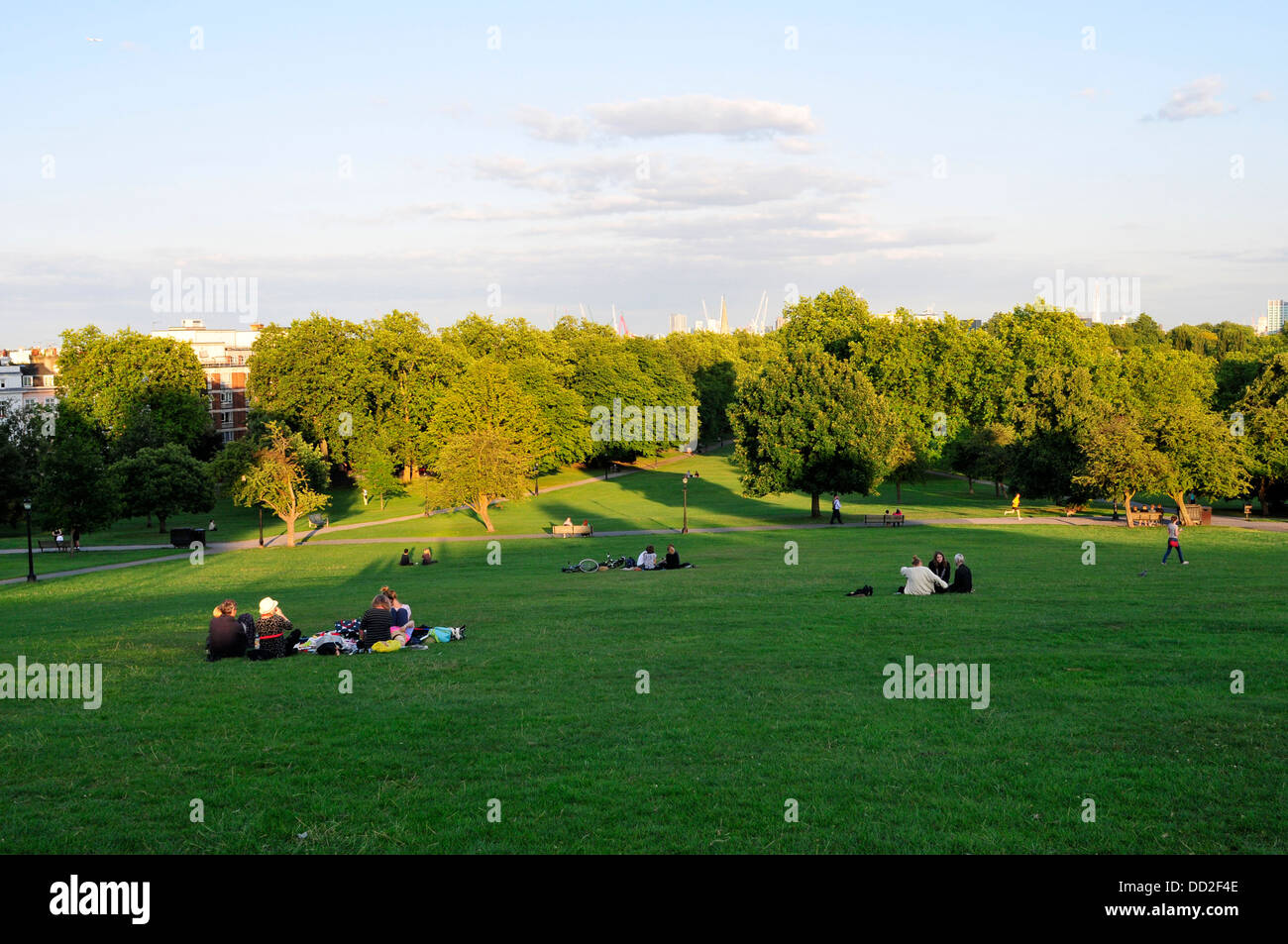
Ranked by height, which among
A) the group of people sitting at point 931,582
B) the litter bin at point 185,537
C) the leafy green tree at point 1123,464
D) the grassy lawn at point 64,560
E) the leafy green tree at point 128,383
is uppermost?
the leafy green tree at point 128,383

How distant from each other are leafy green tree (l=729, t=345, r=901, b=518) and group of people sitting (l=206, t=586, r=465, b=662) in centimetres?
3531

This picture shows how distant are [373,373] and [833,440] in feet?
Answer: 153

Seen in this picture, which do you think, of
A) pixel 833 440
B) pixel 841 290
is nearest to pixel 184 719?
pixel 833 440

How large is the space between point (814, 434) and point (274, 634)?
3761 centimetres

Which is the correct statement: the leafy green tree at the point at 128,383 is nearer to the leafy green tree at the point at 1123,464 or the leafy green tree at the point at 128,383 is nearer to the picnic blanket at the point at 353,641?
the picnic blanket at the point at 353,641

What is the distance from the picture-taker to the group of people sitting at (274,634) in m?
16.3

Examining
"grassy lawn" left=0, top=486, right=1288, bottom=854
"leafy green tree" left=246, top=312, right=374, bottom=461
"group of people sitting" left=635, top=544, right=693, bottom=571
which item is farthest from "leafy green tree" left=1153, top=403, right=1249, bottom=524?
"leafy green tree" left=246, top=312, right=374, bottom=461

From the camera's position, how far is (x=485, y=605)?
23.5 meters

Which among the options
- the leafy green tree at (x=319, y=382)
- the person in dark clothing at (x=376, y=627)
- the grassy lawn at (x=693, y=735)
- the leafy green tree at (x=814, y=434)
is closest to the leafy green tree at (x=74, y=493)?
the leafy green tree at (x=319, y=382)

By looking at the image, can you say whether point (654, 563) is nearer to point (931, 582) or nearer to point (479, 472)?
Result: point (931, 582)

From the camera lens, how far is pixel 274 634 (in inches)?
664

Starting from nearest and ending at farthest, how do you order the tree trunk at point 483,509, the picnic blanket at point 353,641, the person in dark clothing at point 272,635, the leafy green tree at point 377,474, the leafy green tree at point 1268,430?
the person in dark clothing at point 272,635 → the picnic blanket at point 353,641 → the leafy green tree at point 1268,430 → the tree trunk at point 483,509 → the leafy green tree at point 377,474

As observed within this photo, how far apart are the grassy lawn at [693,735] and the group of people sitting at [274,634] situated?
2.31 ft
